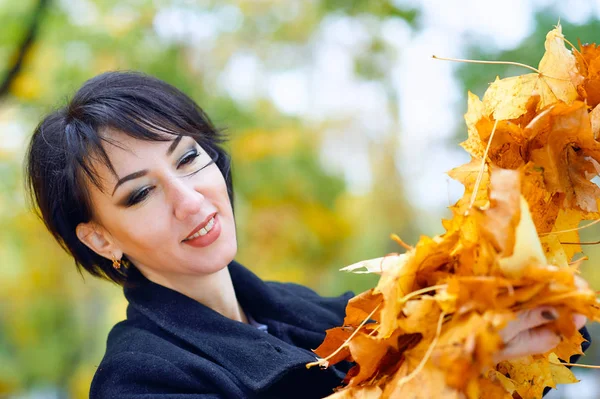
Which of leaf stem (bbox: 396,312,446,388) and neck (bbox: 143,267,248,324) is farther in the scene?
neck (bbox: 143,267,248,324)

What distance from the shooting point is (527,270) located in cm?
81

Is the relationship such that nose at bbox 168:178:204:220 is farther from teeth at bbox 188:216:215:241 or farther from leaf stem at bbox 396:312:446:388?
leaf stem at bbox 396:312:446:388

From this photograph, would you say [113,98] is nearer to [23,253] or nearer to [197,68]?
[197,68]

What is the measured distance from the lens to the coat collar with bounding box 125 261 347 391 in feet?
4.47

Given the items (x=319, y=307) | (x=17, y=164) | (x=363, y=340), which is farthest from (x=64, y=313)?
(x=363, y=340)

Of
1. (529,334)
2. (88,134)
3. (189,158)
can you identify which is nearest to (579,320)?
(529,334)

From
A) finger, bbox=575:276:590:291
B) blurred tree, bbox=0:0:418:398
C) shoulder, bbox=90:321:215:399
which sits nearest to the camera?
finger, bbox=575:276:590:291

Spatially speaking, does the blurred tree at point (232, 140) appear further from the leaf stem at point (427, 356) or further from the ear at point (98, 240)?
the leaf stem at point (427, 356)

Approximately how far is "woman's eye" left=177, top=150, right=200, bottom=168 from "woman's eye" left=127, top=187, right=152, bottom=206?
9cm

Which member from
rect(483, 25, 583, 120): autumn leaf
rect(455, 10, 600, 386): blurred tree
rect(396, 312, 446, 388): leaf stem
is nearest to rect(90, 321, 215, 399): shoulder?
rect(396, 312, 446, 388): leaf stem

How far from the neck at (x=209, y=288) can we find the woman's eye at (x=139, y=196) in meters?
0.24

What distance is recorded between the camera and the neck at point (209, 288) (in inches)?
60.9

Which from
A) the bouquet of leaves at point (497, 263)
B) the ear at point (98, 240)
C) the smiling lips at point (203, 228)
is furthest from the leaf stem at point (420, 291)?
the ear at point (98, 240)

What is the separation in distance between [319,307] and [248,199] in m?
3.91
